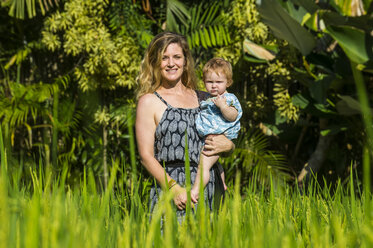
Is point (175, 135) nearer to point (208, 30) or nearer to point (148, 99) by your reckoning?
point (148, 99)

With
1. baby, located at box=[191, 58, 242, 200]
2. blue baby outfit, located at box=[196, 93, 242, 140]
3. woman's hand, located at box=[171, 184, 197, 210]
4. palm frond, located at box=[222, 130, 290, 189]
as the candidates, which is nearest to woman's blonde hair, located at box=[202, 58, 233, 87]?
baby, located at box=[191, 58, 242, 200]

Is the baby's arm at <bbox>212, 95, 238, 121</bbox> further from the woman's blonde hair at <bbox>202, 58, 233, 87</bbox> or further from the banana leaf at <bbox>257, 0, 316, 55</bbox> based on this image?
the banana leaf at <bbox>257, 0, 316, 55</bbox>

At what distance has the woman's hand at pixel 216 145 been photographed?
2219 millimetres

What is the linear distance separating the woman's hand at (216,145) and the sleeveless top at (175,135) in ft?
0.27

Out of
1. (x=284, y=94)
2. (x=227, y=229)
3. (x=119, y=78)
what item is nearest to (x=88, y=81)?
(x=119, y=78)

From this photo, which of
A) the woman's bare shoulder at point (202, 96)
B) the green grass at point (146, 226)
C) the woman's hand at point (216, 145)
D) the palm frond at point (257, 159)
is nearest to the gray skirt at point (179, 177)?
the woman's hand at point (216, 145)

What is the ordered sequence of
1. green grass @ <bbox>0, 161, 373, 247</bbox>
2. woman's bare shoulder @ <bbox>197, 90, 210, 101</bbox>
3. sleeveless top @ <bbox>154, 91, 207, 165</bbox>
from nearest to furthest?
1. green grass @ <bbox>0, 161, 373, 247</bbox>
2. sleeveless top @ <bbox>154, 91, 207, 165</bbox>
3. woman's bare shoulder @ <bbox>197, 90, 210, 101</bbox>

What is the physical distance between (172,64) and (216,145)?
0.48 meters

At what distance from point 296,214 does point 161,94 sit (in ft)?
3.00

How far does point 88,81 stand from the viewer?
5332 millimetres

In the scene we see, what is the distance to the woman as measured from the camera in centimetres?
224

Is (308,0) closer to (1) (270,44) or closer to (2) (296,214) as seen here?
(1) (270,44)

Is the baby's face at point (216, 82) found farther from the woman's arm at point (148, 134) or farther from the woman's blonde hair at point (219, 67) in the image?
the woman's arm at point (148, 134)

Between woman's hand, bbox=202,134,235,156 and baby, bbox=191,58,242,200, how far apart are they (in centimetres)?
2
